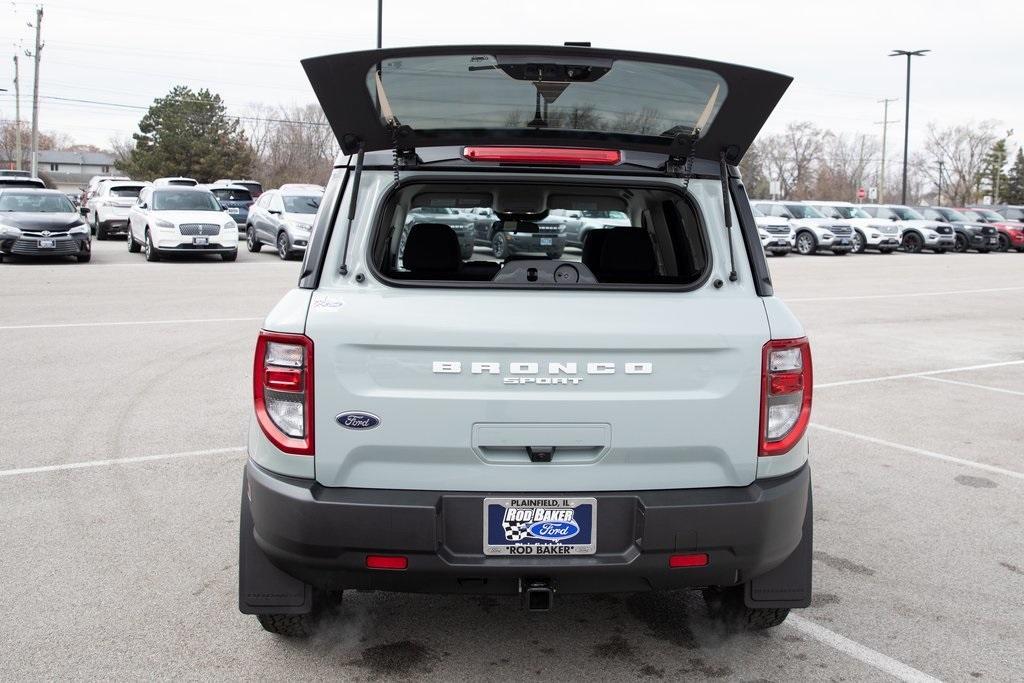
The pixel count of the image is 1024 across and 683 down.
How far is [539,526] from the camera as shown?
3057mm

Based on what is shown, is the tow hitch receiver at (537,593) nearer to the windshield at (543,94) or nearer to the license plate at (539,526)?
the license plate at (539,526)

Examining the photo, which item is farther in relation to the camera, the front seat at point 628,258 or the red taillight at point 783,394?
the front seat at point 628,258

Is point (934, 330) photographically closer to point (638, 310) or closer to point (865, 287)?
point (865, 287)

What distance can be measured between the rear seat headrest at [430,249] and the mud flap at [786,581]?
1816 mm

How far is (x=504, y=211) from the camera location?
191 inches

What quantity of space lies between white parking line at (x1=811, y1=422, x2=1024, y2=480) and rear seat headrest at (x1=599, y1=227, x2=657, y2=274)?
3385mm

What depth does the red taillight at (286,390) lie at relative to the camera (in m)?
3.06

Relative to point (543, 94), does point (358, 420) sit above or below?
below

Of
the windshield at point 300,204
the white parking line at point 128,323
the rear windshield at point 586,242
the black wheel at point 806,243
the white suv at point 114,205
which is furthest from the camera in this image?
the black wheel at point 806,243

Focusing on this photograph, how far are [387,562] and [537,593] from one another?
0.47 metres


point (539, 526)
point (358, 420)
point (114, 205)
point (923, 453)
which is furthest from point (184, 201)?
point (539, 526)

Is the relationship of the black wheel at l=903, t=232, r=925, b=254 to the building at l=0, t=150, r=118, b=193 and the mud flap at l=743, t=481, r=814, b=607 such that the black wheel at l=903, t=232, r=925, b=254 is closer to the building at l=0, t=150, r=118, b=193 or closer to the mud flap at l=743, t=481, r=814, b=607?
the mud flap at l=743, t=481, r=814, b=607

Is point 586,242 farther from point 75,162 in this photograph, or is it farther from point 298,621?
point 75,162

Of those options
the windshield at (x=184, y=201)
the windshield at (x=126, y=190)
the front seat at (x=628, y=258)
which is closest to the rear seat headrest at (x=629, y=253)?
the front seat at (x=628, y=258)
